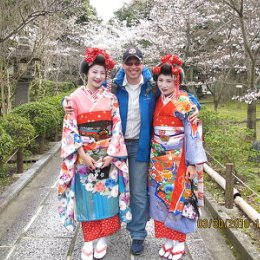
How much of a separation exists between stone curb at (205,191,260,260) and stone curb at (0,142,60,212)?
2.62 m

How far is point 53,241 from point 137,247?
908 mm

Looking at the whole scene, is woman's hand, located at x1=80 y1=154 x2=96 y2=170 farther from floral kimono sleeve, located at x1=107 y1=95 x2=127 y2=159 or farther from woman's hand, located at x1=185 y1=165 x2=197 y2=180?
woman's hand, located at x1=185 y1=165 x2=197 y2=180

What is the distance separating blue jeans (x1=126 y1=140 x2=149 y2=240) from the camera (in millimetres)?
3324

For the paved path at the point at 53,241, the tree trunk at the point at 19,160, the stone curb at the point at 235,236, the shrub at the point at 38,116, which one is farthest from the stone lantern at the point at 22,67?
the stone curb at the point at 235,236

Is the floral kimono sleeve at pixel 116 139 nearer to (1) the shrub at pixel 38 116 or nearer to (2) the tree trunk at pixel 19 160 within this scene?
(2) the tree trunk at pixel 19 160

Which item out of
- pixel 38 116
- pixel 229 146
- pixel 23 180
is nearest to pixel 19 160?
pixel 23 180

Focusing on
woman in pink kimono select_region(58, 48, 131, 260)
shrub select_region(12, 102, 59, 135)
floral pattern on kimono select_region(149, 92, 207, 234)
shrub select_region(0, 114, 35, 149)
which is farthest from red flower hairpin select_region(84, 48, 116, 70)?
shrub select_region(12, 102, 59, 135)

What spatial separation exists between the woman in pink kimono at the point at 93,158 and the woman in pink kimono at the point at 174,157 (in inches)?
12.5

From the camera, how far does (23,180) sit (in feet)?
18.5

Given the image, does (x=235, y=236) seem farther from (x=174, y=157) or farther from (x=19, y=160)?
(x=19, y=160)

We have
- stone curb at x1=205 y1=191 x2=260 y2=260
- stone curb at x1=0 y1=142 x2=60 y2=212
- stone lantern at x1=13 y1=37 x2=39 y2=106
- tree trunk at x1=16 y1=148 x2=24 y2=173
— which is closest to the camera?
stone curb at x1=205 y1=191 x2=260 y2=260

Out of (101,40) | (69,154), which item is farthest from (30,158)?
(101,40)

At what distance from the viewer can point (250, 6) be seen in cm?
964
